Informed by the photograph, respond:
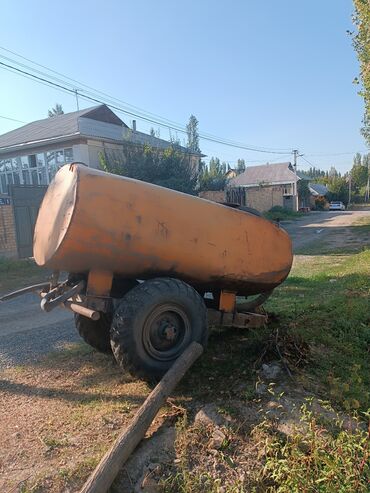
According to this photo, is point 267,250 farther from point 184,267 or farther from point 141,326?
point 141,326

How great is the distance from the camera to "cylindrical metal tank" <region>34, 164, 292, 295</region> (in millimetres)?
3771

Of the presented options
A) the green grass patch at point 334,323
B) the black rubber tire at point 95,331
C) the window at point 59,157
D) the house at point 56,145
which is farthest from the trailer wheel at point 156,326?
the window at point 59,157

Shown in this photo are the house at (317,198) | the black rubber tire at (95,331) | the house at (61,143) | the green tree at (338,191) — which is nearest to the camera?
the black rubber tire at (95,331)

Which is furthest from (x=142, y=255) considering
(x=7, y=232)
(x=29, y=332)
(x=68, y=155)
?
(x=68, y=155)

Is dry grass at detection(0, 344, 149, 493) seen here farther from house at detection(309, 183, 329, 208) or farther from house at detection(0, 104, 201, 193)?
house at detection(309, 183, 329, 208)

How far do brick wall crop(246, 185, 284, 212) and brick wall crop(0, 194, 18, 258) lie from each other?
89.7 ft

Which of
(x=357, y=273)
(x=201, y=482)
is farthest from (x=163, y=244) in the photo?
(x=357, y=273)

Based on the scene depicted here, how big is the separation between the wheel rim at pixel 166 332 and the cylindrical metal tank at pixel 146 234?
0.44 m

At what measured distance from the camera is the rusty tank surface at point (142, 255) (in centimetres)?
376

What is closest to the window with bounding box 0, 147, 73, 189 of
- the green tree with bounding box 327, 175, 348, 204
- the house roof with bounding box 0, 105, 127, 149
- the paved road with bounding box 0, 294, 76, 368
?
the house roof with bounding box 0, 105, 127, 149

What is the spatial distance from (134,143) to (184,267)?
1753cm

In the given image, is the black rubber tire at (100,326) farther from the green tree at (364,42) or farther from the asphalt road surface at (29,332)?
the green tree at (364,42)

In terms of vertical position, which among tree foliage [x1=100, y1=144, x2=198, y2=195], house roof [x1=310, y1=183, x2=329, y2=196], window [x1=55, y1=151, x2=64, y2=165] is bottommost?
house roof [x1=310, y1=183, x2=329, y2=196]

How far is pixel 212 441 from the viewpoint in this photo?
301 centimetres
